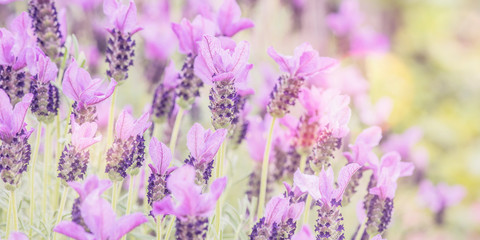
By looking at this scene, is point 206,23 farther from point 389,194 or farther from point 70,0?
point 70,0

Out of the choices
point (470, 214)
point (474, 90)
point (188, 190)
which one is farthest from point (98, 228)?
point (474, 90)

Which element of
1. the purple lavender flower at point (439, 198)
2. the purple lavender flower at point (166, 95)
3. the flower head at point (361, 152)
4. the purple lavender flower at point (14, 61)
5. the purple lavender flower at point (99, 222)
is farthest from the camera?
the purple lavender flower at point (439, 198)

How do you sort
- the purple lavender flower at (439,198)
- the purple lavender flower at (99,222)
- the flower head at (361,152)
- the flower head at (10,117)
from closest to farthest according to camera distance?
the purple lavender flower at (99,222) → the flower head at (10,117) → the flower head at (361,152) → the purple lavender flower at (439,198)

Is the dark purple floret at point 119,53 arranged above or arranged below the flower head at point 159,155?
above

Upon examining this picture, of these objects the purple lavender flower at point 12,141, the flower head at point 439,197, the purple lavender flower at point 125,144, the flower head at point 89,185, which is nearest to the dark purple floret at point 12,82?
the purple lavender flower at point 12,141

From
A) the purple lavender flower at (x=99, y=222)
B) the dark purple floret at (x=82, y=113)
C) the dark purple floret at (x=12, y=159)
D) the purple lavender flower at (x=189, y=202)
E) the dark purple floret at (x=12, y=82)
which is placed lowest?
the purple lavender flower at (x=99, y=222)

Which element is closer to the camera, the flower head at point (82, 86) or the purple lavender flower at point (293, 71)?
the flower head at point (82, 86)

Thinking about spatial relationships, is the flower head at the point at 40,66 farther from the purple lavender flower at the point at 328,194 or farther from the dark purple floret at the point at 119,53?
the purple lavender flower at the point at 328,194

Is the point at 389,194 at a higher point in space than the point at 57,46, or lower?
lower
